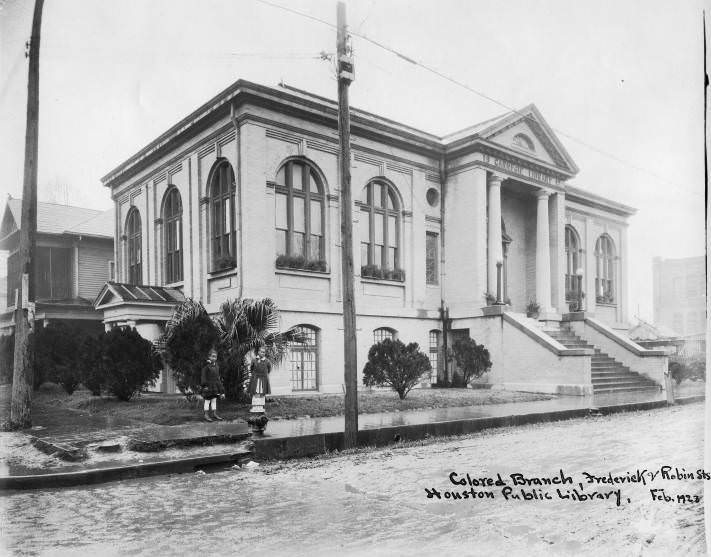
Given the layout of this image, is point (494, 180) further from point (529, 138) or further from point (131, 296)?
point (131, 296)

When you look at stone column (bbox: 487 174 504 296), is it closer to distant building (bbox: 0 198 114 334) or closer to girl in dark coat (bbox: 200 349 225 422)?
girl in dark coat (bbox: 200 349 225 422)

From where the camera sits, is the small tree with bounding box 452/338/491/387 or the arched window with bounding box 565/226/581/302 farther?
the arched window with bounding box 565/226/581/302

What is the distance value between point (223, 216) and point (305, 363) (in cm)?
514

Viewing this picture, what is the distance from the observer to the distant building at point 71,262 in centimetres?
2364

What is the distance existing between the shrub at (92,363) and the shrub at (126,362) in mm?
284

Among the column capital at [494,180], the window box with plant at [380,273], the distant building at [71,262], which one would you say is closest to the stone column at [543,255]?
the column capital at [494,180]

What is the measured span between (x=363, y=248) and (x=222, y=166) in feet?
17.3

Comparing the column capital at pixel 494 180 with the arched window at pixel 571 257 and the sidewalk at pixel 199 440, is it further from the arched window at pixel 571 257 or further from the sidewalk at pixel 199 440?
the sidewalk at pixel 199 440

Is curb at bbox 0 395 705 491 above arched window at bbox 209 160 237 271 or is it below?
below

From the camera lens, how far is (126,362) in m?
15.3

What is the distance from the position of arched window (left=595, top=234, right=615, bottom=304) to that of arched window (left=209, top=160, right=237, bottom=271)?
58.8 feet

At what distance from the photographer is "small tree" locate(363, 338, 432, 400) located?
16.1 m

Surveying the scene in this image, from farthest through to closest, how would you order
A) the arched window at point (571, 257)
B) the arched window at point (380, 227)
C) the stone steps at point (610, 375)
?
1. the arched window at point (571, 257)
2. the arched window at point (380, 227)
3. the stone steps at point (610, 375)

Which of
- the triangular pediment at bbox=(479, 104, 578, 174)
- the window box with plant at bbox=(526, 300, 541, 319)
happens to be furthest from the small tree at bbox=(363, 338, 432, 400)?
the window box with plant at bbox=(526, 300, 541, 319)
